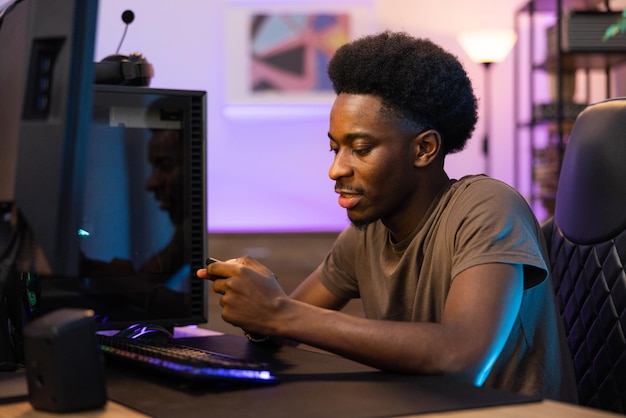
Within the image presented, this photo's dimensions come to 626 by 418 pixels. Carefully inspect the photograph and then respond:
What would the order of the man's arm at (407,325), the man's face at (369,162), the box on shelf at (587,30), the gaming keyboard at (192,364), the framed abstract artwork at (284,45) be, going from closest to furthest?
the gaming keyboard at (192,364) → the man's arm at (407,325) → the man's face at (369,162) → the box on shelf at (587,30) → the framed abstract artwork at (284,45)

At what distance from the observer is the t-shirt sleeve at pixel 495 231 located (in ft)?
4.05

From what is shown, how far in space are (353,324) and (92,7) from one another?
0.51 metres

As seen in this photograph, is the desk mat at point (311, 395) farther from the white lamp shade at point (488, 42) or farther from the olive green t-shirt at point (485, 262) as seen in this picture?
the white lamp shade at point (488, 42)

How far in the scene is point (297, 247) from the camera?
4.95 m

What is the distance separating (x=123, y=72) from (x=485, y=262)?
0.78m

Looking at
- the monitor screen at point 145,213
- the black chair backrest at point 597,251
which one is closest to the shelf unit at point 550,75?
the black chair backrest at point 597,251

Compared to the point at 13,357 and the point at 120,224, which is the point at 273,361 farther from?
the point at 120,224

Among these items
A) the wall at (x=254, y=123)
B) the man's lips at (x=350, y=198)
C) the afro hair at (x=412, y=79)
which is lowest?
the man's lips at (x=350, y=198)

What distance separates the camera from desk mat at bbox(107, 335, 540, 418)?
34.5 inches

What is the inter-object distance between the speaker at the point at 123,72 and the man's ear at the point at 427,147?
542mm

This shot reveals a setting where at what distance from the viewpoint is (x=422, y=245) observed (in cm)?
142

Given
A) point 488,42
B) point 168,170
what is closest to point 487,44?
point 488,42

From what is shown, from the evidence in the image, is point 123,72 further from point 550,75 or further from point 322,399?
point 550,75

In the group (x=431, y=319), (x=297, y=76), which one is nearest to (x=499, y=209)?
(x=431, y=319)
